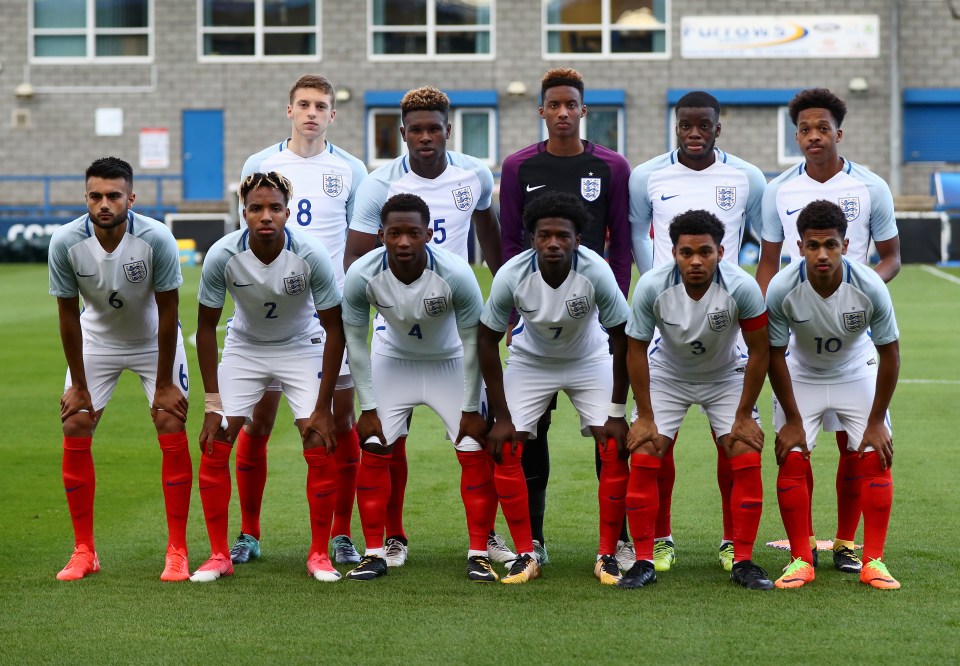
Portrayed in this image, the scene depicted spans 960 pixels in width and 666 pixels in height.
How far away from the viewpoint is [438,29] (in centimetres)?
3241

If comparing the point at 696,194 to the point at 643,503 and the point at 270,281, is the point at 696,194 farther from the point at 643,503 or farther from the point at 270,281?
the point at 270,281

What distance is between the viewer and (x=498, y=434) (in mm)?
6297

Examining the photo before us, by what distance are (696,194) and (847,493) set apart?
5.61ft

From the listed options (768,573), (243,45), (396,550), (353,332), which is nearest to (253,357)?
(353,332)

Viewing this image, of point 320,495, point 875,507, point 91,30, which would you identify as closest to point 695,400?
point 875,507

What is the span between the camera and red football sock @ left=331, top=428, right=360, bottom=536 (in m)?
6.86

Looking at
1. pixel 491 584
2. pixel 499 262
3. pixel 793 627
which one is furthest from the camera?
pixel 499 262

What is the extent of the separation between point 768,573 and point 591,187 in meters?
2.16

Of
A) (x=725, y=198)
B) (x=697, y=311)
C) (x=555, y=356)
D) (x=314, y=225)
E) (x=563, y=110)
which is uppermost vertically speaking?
(x=563, y=110)

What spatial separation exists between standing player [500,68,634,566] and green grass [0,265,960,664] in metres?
0.55

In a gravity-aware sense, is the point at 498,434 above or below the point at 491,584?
above

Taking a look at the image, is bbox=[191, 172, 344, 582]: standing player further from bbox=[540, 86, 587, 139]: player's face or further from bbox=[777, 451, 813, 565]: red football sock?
bbox=[777, 451, 813, 565]: red football sock

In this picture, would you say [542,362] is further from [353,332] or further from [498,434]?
[353,332]

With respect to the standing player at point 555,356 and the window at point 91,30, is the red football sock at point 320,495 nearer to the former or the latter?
the standing player at point 555,356
